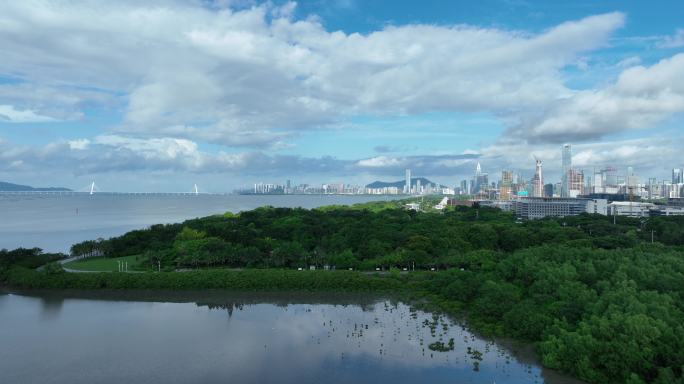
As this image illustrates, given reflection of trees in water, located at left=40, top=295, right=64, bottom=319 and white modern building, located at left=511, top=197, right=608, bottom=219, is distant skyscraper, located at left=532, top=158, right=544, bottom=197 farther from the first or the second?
reflection of trees in water, located at left=40, top=295, right=64, bottom=319

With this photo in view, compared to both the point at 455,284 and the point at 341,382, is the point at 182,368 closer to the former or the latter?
the point at 341,382

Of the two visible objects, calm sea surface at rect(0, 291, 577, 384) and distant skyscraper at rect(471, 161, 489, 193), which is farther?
distant skyscraper at rect(471, 161, 489, 193)

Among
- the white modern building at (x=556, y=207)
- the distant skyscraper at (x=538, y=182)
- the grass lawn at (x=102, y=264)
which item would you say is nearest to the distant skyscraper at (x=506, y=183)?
the distant skyscraper at (x=538, y=182)

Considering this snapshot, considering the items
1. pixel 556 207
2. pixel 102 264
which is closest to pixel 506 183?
pixel 556 207

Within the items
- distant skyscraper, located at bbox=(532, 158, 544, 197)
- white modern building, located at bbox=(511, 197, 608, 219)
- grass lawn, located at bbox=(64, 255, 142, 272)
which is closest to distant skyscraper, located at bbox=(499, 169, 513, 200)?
distant skyscraper, located at bbox=(532, 158, 544, 197)

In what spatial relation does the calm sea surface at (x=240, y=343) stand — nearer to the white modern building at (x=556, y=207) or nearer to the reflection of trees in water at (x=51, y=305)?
the reflection of trees in water at (x=51, y=305)

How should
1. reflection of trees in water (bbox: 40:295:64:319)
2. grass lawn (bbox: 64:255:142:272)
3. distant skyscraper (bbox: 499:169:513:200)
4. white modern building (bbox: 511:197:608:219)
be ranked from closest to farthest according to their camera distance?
reflection of trees in water (bbox: 40:295:64:319) < grass lawn (bbox: 64:255:142:272) < white modern building (bbox: 511:197:608:219) < distant skyscraper (bbox: 499:169:513:200)

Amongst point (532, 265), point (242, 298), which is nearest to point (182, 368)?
point (242, 298)

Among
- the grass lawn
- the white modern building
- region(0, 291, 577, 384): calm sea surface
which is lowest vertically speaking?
region(0, 291, 577, 384): calm sea surface
